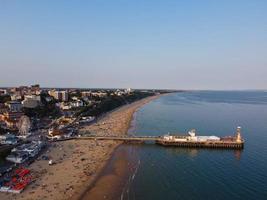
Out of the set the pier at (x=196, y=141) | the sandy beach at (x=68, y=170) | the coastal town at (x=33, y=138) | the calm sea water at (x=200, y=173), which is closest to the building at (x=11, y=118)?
the coastal town at (x=33, y=138)

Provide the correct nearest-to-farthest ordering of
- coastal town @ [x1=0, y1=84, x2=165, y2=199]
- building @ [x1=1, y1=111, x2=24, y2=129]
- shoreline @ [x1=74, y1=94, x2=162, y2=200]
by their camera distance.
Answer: shoreline @ [x1=74, y1=94, x2=162, y2=200] → coastal town @ [x1=0, y1=84, x2=165, y2=199] → building @ [x1=1, y1=111, x2=24, y2=129]

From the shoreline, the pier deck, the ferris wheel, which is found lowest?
the shoreline

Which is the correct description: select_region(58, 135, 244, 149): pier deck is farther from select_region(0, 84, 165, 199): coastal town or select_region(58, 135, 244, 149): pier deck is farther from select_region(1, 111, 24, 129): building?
select_region(1, 111, 24, 129): building

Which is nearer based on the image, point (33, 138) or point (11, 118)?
point (33, 138)

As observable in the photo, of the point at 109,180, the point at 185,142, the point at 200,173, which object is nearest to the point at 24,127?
the point at 109,180

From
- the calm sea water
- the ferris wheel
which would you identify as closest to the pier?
the calm sea water

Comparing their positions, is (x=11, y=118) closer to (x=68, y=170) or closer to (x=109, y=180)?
Answer: (x=68, y=170)

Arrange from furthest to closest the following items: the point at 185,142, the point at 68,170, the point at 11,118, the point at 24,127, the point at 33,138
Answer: the point at 11,118, the point at 24,127, the point at 185,142, the point at 33,138, the point at 68,170

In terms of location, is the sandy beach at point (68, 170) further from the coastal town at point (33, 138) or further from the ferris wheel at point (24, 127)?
the ferris wheel at point (24, 127)
